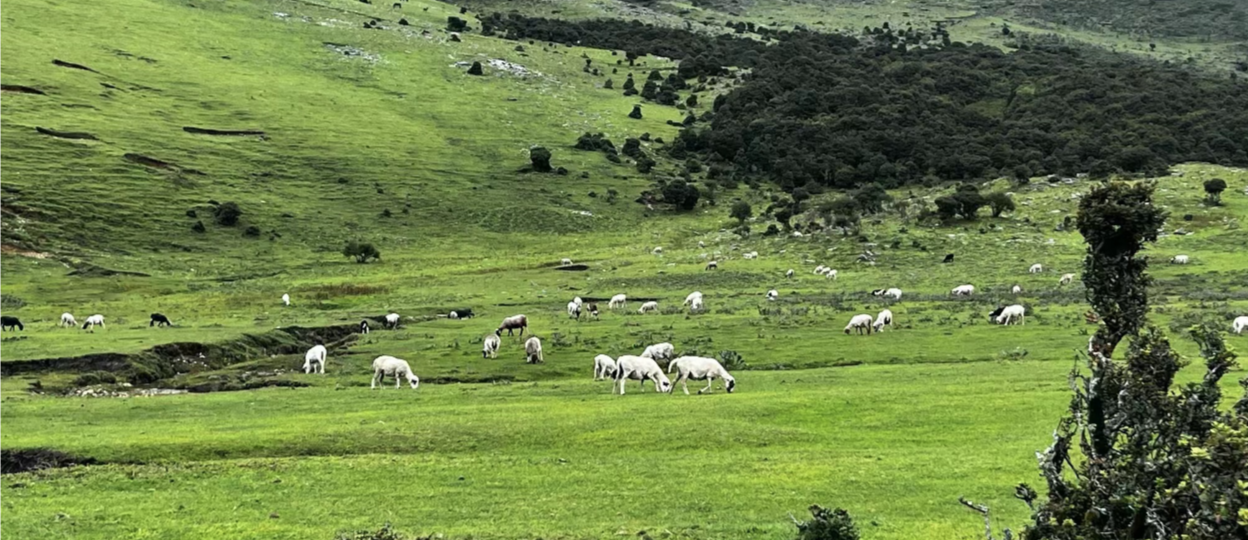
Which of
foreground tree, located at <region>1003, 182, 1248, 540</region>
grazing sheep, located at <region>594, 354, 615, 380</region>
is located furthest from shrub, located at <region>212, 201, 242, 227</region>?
foreground tree, located at <region>1003, 182, 1248, 540</region>

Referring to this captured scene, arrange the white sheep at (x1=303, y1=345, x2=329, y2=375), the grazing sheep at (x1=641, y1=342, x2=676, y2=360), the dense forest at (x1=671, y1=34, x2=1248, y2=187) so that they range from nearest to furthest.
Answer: the grazing sheep at (x1=641, y1=342, x2=676, y2=360)
the white sheep at (x1=303, y1=345, x2=329, y2=375)
the dense forest at (x1=671, y1=34, x2=1248, y2=187)

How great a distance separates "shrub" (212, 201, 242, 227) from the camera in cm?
9050

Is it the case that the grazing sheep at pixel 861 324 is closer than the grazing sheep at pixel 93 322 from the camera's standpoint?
Yes

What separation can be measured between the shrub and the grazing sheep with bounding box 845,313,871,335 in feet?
232

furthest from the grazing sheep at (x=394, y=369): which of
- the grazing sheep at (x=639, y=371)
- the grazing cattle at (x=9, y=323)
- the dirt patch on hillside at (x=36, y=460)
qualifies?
the grazing cattle at (x=9, y=323)

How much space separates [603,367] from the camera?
3328 centimetres

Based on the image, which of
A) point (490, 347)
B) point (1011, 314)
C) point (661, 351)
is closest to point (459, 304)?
point (490, 347)

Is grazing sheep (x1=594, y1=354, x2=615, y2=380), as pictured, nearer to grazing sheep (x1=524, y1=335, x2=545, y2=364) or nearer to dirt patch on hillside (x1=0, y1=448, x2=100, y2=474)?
grazing sheep (x1=524, y1=335, x2=545, y2=364)

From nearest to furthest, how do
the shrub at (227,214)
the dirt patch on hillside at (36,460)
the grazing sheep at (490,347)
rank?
the dirt patch on hillside at (36,460), the grazing sheep at (490,347), the shrub at (227,214)

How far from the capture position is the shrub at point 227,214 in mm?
90500

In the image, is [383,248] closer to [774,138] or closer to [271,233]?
[271,233]

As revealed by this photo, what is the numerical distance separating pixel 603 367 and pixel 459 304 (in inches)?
1091

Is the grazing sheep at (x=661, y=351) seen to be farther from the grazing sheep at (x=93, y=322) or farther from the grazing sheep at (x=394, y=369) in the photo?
the grazing sheep at (x=93, y=322)

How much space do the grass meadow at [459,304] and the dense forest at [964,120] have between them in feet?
36.7
